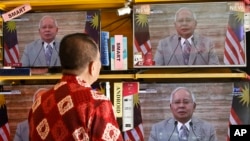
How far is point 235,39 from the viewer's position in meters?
2.51

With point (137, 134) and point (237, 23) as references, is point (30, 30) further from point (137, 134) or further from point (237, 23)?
point (237, 23)

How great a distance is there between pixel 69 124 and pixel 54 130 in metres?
0.08

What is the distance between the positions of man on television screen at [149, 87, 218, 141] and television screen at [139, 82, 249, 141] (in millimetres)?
26

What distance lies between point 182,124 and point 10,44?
1306 mm

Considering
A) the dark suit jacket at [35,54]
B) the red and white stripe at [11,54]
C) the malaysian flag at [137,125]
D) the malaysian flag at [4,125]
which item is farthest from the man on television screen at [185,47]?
the malaysian flag at [4,125]

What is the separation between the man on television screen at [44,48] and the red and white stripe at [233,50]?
113 cm

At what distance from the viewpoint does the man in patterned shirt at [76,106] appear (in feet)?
5.01

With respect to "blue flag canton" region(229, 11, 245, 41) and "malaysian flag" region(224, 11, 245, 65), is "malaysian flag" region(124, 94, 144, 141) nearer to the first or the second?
"malaysian flag" region(224, 11, 245, 65)

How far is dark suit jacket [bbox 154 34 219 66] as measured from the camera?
8.31ft

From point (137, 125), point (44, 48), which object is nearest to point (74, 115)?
point (137, 125)

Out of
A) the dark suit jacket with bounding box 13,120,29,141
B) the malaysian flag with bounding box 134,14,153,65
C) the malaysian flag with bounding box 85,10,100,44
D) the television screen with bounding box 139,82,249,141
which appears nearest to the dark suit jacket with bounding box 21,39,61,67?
the malaysian flag with bounding box 85,10,100,44

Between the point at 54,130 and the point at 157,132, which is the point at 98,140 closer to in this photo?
the point at 54,130

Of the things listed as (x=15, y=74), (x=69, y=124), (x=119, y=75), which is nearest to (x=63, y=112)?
(x=69, y=124)

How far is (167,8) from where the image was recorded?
2568mm
